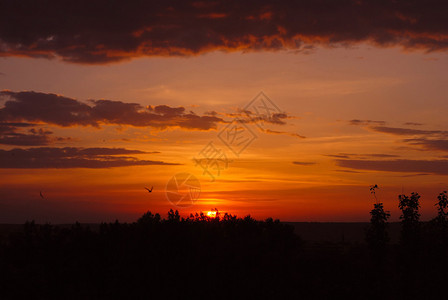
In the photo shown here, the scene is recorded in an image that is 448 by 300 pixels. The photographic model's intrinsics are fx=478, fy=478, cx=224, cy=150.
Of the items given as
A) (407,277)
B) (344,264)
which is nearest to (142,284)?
(344,264)

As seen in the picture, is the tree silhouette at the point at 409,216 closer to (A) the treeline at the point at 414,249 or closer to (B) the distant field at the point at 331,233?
(A) the treeline at the point at 414,249

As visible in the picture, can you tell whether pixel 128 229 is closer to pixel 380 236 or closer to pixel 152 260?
pixel 152 260

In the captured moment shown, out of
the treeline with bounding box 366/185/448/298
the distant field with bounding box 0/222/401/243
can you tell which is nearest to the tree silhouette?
the treeline with bounding box 366/185/448/298

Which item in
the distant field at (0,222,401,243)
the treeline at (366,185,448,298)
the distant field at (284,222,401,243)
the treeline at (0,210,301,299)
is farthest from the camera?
the distant field at (284,222,401,243)

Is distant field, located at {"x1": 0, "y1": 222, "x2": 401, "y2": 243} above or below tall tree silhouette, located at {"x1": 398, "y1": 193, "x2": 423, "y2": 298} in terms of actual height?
above

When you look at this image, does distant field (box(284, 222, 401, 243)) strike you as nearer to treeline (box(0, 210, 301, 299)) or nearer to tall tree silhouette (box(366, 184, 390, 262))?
tall tree silhouette (box(366, 184, 390, 262))

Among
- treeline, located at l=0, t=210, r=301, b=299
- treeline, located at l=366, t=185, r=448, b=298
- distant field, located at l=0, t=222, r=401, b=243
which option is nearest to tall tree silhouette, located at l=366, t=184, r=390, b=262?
treeline, located at l=366, t=185, r=448, b=298

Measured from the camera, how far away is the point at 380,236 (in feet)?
78.3

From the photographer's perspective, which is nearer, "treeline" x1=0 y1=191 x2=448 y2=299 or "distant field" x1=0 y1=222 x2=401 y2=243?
"treeline" x1=0 y1=191 x2=448 y2=299

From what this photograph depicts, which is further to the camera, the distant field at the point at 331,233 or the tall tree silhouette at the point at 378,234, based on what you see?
the distant field at the point at 331,233

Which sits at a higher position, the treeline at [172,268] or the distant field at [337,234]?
the distant field at [337,234]

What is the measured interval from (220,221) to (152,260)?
7.61 m

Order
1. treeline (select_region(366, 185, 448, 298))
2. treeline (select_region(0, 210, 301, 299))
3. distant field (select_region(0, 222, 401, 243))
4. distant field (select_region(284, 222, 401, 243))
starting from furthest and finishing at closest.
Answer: distant field (select_region(284, 222, 401, 243)) < distant field (select_region(0, 222, 401, 243)) < treeline (select_region(366, 185, 448, 298)) < treeline (select_region(0, 210, 301, 299))

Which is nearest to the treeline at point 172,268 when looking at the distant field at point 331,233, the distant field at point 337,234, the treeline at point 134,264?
the treeline at point 134,264
